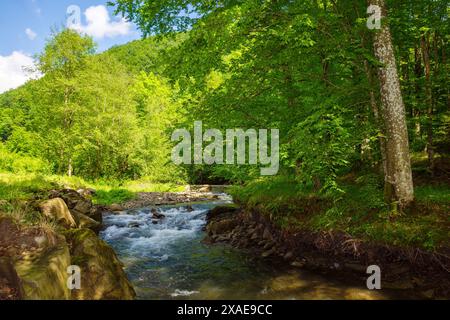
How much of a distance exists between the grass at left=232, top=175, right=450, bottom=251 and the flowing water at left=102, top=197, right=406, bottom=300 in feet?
4.75

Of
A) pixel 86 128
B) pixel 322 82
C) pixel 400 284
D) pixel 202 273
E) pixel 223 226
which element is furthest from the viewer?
pixel 86 128

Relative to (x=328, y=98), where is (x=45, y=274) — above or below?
below

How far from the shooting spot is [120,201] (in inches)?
950

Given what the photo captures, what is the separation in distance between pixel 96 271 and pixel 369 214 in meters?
6.98

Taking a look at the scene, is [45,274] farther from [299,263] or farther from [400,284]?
[400,284]

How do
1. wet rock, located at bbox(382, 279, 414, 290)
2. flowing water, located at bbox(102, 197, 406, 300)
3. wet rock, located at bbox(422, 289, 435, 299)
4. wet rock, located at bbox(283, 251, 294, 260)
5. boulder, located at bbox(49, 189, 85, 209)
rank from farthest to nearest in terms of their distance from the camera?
boulder, located at bbox(49, 189, 85, 209), wet rock, located at bbox(283, 251, 294, 260), flowing water, located at bbox(102, 197, 406, 300), wet rock, located at bbox(382, 279, 414, 290), wet rock, located at bbox(422, 289, 435, 299)

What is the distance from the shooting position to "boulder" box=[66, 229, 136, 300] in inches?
261

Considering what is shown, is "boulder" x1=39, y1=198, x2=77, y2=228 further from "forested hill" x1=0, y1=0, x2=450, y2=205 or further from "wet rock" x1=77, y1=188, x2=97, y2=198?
"wet rock" x1=77, y1=188, x2=97, y2=198

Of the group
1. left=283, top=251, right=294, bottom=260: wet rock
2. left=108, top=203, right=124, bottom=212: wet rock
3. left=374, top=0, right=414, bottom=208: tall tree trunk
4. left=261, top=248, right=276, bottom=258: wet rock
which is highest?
left=374, top=0, right=414, bottom=208: tall tree trunk

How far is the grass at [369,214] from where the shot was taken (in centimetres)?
772

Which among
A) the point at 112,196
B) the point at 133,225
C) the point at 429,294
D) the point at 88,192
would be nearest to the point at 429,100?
the point at 429,294

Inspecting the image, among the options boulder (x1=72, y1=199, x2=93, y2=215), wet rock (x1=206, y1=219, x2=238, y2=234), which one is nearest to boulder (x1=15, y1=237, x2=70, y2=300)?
wet rock (x1=206, y1=219, x2=238, y2=234)

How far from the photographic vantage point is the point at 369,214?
29.5 ft

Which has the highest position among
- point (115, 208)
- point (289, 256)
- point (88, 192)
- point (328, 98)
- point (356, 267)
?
point (328, 98)
